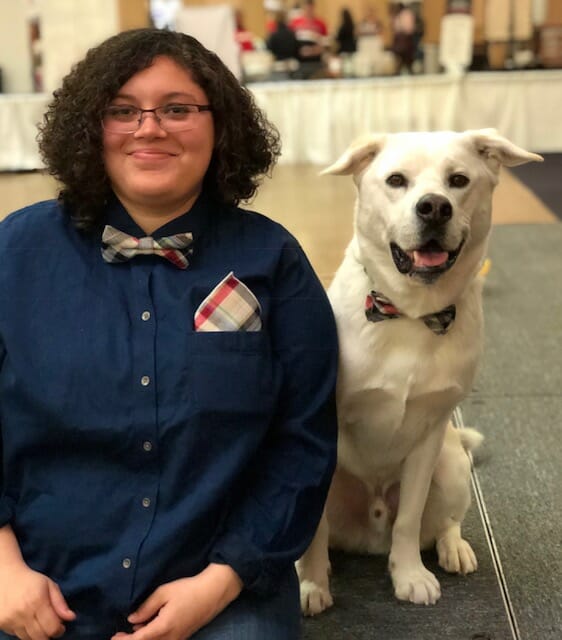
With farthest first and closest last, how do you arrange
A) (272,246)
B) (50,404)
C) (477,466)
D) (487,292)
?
(487,292) < (477,466) < (272,246) < (50,404)

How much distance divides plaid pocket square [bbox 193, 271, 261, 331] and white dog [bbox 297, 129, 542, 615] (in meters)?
0.36

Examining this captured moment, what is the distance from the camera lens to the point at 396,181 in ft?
5.30

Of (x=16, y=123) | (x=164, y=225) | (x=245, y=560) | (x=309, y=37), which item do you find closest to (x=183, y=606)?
(x=245, y=560)

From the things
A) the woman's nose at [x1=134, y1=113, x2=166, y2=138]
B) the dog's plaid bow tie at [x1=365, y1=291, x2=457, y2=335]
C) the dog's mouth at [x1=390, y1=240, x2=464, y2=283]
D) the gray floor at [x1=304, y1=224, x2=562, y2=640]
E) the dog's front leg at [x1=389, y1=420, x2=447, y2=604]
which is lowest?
the gray floor at [x1=304, y1=224, x2=562, y2=640]

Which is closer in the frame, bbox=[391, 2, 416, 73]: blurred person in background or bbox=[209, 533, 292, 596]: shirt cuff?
bbox=[209, 533, 292, 596]: shirt cuff

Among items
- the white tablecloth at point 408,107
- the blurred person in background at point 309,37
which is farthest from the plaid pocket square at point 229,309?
the blurred person in background at point 309,37

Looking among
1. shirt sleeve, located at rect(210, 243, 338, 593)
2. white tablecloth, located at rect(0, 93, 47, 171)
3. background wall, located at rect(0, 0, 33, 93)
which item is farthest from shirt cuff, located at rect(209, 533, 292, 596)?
background wall, located at rect(0, 0, 33, 93)

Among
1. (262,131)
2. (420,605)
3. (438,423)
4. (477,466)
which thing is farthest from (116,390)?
(477,466)

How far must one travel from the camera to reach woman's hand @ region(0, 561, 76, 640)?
1.22 meters

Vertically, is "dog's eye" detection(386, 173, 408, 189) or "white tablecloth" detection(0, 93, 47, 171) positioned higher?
"dog's eye" detection(386, 173, 408, 189)

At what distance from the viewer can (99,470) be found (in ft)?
4.21

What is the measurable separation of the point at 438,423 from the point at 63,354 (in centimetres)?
79

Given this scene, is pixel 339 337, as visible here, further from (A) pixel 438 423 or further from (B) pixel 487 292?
(B) pixel 487 292

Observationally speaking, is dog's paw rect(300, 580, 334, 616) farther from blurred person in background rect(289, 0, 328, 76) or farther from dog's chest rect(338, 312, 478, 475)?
blurred person in background rect(289, 0, 328, 76)
